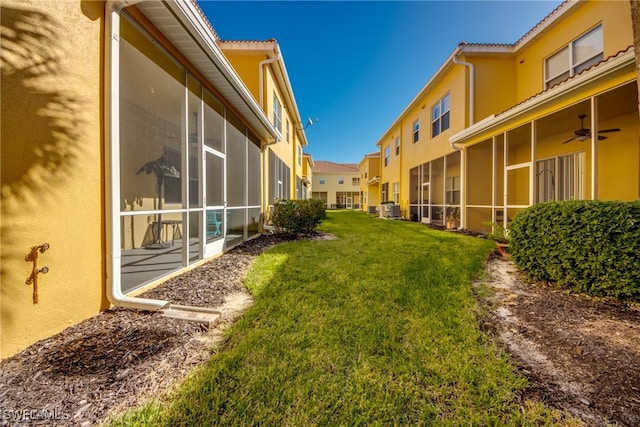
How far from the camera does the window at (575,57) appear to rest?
7.11 metres

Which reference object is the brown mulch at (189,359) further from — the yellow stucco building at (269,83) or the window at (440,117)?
the window at (440,117)

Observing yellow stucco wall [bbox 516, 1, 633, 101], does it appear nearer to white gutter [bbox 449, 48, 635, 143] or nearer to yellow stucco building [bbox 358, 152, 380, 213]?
white gutter [bbox 449, 48, 635, 143]

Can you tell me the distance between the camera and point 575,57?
303 inches

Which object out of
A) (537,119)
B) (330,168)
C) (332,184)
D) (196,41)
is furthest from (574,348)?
(330,168)

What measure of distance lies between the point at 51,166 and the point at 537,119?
934cm

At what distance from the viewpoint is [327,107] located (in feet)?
77.2

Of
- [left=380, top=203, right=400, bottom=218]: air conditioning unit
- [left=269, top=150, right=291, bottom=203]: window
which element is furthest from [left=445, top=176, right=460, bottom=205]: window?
[left=269, top=150, right=291, bottom=203]: window

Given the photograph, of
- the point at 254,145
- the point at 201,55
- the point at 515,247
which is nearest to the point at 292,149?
the point at 254,145

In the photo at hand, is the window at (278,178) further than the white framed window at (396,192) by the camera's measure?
No

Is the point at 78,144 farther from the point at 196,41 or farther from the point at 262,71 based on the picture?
the point at 262,71

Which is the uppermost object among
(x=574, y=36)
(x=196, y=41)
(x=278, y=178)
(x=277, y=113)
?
(x=574, y=36)

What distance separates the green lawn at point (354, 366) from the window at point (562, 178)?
23.0 feet

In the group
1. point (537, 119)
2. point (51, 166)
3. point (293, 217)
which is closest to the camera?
point (51, 166)

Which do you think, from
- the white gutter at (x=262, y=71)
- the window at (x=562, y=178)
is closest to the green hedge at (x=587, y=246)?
the window at (x=562, y=178)
